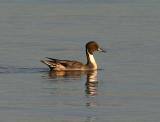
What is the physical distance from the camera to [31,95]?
59.8 ft

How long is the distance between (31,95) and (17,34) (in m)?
11.4

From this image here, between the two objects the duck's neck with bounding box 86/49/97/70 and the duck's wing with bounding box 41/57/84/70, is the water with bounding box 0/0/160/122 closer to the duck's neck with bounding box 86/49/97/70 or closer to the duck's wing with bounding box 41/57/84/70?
the duck's wing with bounding box 41/57/84/70

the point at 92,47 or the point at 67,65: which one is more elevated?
the point at 92,47

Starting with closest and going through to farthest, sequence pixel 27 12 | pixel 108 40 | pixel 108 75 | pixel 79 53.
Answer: pixel 108 75, pixel 79 53, pixel 108 40, pixel 27 12

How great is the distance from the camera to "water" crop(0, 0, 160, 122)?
54.3 ft

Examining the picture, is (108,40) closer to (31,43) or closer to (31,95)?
(31,43)

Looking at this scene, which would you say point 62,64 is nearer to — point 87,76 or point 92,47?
point 87,76

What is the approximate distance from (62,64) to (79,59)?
1927 mm

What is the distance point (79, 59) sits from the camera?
25.8 metres

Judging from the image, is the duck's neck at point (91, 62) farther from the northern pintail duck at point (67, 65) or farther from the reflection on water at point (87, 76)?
the reflection on water at point (87, 76)

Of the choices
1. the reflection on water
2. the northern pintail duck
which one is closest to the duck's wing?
the northern pintail duck

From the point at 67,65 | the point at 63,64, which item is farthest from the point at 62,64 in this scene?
the point at 67,65

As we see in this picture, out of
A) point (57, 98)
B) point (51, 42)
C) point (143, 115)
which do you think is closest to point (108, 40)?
point (51, 42)

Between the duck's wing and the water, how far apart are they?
202 millimetres
